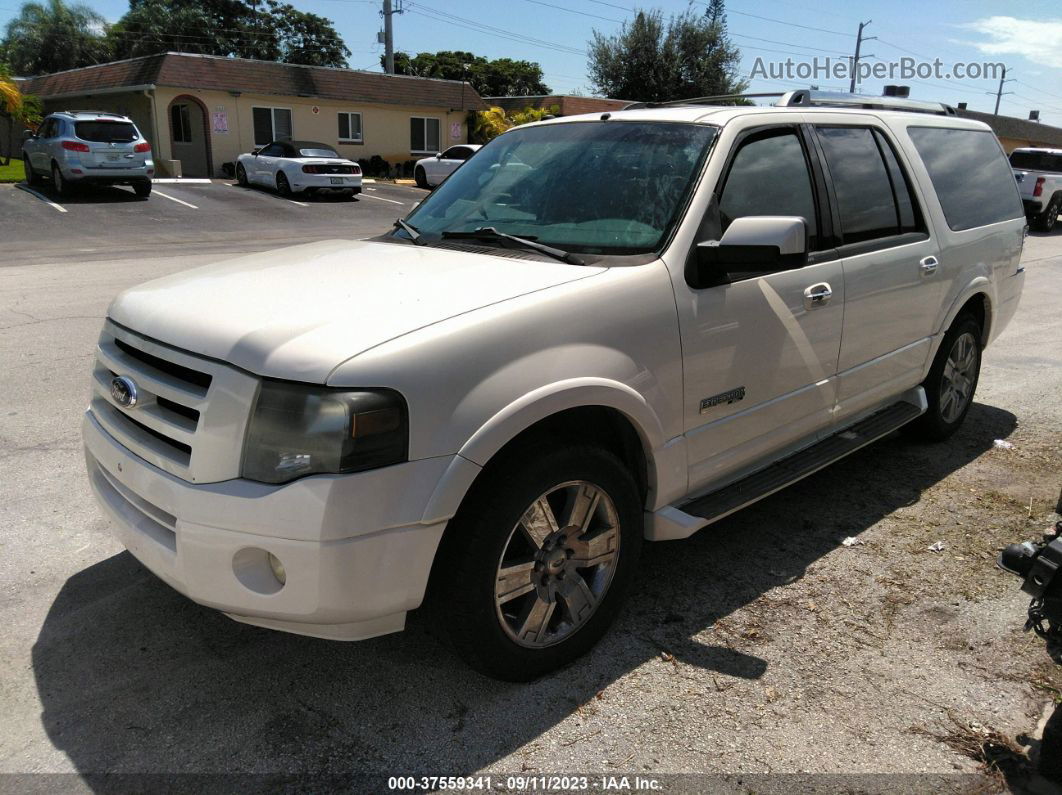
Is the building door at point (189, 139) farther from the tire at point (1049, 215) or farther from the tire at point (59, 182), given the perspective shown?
the tire at point (1049, 215)

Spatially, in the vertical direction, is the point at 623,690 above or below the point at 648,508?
below

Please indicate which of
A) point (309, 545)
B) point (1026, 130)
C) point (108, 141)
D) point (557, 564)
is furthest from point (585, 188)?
point (1026, 130)

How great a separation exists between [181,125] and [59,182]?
1143 centimetres

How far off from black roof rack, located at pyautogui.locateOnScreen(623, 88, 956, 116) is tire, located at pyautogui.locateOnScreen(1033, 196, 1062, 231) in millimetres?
19944

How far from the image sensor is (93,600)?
3.35 m

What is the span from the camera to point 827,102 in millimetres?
4812

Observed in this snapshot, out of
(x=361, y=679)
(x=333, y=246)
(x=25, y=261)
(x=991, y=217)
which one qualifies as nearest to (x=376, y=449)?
(x=361, y=679)

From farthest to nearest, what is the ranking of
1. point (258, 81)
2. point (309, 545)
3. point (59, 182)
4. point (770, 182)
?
point (258, 81), point (59, 182), point (770, 182), point (309, 545)

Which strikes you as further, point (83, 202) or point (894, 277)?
point (83, 202)

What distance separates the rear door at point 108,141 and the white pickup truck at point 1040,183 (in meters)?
21.9

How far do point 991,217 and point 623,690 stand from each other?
13.5 feet

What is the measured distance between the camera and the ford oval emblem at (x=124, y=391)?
9.20 feet

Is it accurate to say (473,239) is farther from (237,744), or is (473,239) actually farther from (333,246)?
(237,744)

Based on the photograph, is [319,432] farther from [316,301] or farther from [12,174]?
[12,174]
